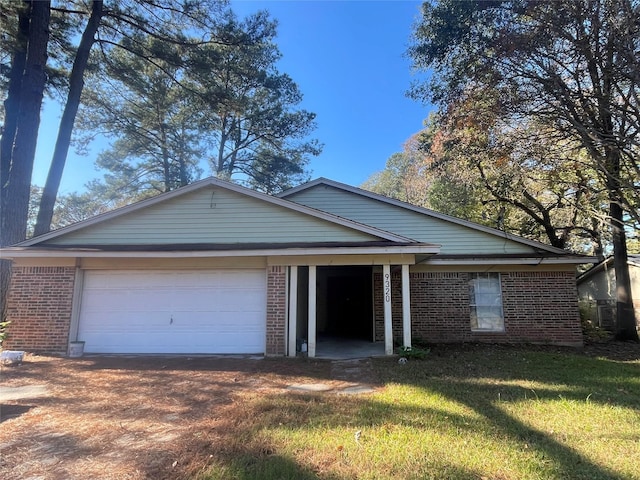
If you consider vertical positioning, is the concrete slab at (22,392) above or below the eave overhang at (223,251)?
below

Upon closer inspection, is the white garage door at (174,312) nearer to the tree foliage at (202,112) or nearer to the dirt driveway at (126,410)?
the dirt driveway at (126,410)

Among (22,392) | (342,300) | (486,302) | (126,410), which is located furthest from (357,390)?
(342,300)

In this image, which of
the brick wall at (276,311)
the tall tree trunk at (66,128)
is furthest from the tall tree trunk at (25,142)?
the brick wall at (276,311)

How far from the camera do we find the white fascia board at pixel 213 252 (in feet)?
28.8

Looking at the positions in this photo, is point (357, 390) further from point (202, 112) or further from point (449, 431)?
point (202, 112)

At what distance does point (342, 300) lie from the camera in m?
17.4

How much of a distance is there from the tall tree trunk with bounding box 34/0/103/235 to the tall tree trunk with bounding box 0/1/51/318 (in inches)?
36.6

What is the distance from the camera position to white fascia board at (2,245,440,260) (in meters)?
8.79

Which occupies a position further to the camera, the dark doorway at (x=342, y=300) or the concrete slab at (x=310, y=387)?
the dark doorway at (x=342, y=300)

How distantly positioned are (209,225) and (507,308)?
880 cm

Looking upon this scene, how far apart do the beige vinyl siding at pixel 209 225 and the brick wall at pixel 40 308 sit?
932 mm

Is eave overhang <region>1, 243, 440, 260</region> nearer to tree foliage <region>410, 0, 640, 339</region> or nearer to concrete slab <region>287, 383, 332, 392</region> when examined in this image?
concrete slab <region>287, 383, 332, 392</region>

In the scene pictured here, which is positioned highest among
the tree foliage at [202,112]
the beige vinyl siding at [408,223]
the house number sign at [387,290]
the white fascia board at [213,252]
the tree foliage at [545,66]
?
A: the tree foliage at [202,112]

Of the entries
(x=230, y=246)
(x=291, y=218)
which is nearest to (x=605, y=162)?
(x=291, y=218)
